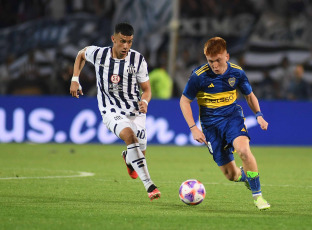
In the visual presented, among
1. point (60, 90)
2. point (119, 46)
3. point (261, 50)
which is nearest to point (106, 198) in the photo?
point (119, 46)

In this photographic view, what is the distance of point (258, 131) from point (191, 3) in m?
11.0

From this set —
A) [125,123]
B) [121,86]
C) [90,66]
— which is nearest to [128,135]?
[125,123]

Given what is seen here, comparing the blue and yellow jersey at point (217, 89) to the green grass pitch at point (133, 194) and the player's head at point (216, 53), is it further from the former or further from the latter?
the green grass pitch at point (133, 194)

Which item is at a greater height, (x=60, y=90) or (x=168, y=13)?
(x=168, y=13)

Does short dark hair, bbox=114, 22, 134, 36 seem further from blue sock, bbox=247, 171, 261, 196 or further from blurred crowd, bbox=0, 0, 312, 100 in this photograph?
blurred crowd, bbox=0, 0, 312, 100

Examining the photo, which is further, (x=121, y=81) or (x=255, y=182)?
(x=121, y=81)

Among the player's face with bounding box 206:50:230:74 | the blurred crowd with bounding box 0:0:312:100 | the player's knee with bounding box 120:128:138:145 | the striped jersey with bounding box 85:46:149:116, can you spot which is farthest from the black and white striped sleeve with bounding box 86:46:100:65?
the blurred crowd with bounding box 0:0:312:100

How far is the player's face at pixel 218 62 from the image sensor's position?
810 centimetres

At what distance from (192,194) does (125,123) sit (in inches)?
53.9

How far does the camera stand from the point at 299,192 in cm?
966

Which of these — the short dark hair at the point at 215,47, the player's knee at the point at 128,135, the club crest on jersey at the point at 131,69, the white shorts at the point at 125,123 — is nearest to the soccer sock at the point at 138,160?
the player's knee at the point at 128,135

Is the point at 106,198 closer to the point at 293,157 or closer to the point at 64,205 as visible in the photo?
the point at 64,205

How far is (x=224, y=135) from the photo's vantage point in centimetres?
A: 848

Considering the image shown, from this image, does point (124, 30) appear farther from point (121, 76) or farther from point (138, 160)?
point (138, 160)
